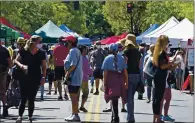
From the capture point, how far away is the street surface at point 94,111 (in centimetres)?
1470

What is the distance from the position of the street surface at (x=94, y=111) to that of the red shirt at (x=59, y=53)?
3.90ft

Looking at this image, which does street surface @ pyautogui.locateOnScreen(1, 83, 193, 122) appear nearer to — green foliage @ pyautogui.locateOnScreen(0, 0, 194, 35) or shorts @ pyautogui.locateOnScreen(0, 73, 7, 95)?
shorts @ pyautogui.locateOnScreen(0, 73, 7, 95)

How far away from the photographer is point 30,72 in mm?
13125

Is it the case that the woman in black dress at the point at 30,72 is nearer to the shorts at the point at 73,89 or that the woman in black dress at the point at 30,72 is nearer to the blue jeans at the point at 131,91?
the shorts at the point at 73,89

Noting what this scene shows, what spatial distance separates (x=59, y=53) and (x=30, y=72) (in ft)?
21.4

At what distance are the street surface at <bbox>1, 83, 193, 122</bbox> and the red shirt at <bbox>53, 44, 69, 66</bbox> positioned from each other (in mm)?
1190

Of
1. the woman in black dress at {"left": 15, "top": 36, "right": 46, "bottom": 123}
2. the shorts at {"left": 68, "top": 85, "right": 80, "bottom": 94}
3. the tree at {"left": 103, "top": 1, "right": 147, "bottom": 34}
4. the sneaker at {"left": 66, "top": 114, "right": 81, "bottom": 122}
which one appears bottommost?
the sneaker at {"left": 66, "top": 114, "right": 81, "bottom": 122}

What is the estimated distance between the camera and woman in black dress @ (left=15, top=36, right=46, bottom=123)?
42.9 feet

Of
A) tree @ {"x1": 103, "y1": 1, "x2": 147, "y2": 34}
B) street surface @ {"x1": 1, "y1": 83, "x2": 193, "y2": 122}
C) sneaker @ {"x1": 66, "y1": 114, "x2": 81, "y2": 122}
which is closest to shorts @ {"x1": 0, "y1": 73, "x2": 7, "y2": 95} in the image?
street surface @ {"x1": 1, "y1": 83, "x2": 193, "y2": 122}

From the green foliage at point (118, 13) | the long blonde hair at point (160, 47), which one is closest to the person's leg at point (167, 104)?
the long blonde hair at point (160, 47)

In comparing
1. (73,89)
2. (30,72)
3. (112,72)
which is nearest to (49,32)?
(73,89)

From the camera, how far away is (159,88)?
12.7 m

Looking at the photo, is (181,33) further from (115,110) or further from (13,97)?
(115,110)

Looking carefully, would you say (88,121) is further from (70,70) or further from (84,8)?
(84,8)
